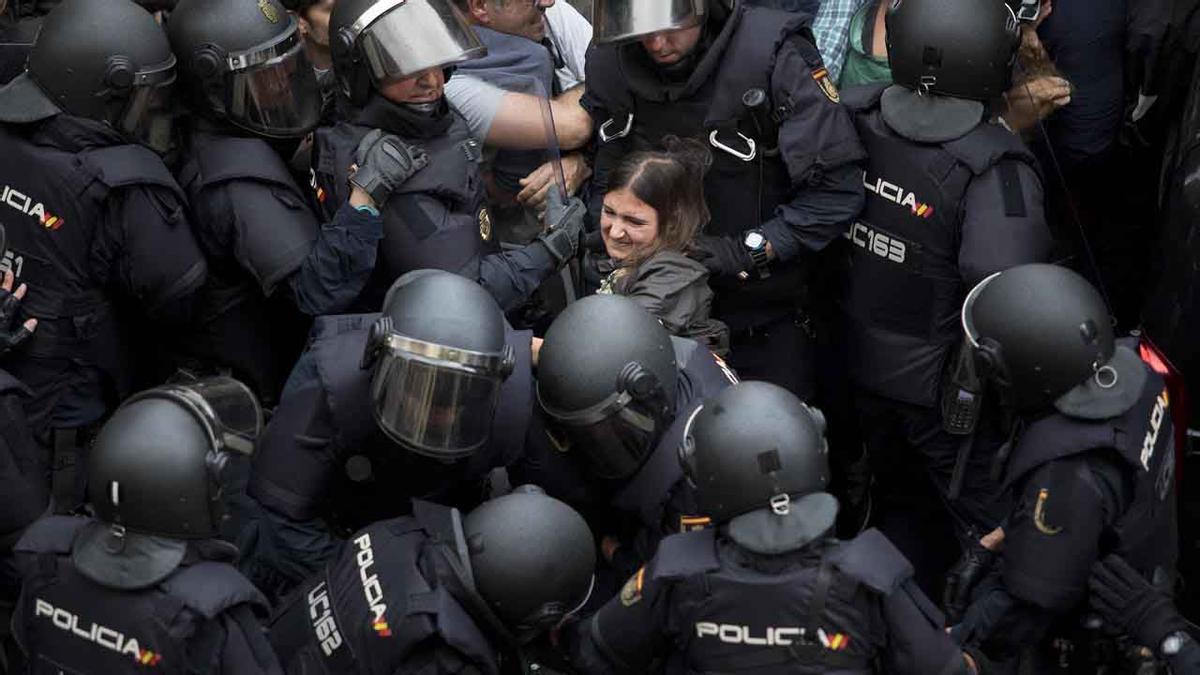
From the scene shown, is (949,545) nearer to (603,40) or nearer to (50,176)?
(603,40)

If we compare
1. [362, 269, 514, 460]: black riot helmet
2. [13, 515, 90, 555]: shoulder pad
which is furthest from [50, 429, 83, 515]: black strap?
[362, 269, 514, 460]: black riot helmet

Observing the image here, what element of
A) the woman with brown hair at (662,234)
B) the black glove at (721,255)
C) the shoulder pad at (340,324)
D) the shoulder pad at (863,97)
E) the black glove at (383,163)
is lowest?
the black glove at (721,255)

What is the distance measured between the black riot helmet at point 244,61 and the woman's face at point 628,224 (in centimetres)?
107

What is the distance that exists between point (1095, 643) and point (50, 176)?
11.2 ft

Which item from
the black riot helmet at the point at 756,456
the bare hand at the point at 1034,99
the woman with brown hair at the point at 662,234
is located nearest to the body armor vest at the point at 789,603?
the black riot helmet at the point at 756,456

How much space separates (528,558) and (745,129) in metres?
1.97

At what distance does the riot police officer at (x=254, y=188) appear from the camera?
5875 millimetres

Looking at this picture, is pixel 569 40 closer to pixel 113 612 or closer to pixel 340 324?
pixel 340 324

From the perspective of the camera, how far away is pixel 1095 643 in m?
5.46

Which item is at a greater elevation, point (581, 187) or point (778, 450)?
point (778, 450)

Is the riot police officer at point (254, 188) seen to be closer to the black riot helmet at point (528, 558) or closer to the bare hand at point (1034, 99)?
the black riot helmet at point (528, 558)

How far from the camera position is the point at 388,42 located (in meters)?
5.93

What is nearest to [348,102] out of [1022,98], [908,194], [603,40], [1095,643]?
[603,40]

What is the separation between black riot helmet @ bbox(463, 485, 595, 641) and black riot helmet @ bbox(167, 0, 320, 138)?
5.67 ft
